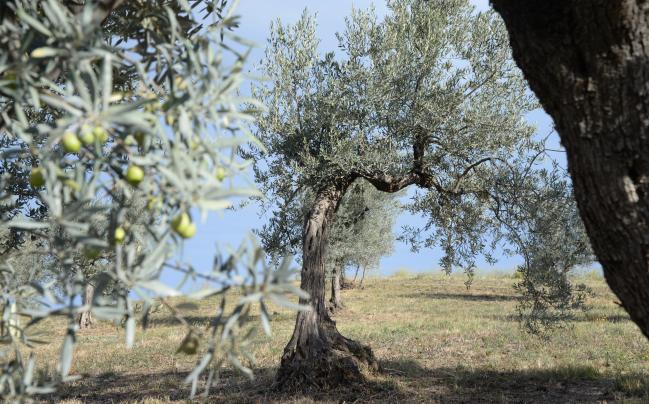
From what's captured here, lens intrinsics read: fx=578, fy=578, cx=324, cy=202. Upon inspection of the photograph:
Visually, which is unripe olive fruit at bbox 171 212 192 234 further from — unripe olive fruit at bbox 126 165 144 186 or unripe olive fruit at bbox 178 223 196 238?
unripe olive fruit at bbox 126 165 144 186

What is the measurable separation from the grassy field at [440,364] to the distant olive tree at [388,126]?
0.98 metres

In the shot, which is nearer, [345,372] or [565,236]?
[565,236]

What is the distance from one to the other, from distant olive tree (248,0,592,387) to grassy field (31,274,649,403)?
0.98 meters

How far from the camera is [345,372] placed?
9750mm

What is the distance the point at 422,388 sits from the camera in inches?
384

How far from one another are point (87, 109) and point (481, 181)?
959 centimetres

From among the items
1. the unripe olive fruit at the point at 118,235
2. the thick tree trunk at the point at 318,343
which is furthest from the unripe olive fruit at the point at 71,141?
the thick tree trunk at the point at 318,343

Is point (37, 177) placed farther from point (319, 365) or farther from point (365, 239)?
point (365, 239)

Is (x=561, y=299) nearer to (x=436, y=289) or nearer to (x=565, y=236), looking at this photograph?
(x=565, y=236)

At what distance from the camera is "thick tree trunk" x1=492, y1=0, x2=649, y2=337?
9.78 ft

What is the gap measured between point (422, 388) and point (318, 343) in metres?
1.91

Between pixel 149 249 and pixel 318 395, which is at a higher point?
pixel 149 249

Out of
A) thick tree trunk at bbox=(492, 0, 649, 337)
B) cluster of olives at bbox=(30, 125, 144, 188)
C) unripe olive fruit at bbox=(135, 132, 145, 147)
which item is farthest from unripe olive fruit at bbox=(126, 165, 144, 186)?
thick tree trunk at bbox=(492, 0, 649, 337)

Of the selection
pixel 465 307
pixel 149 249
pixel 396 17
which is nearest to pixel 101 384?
pixel 396 17
